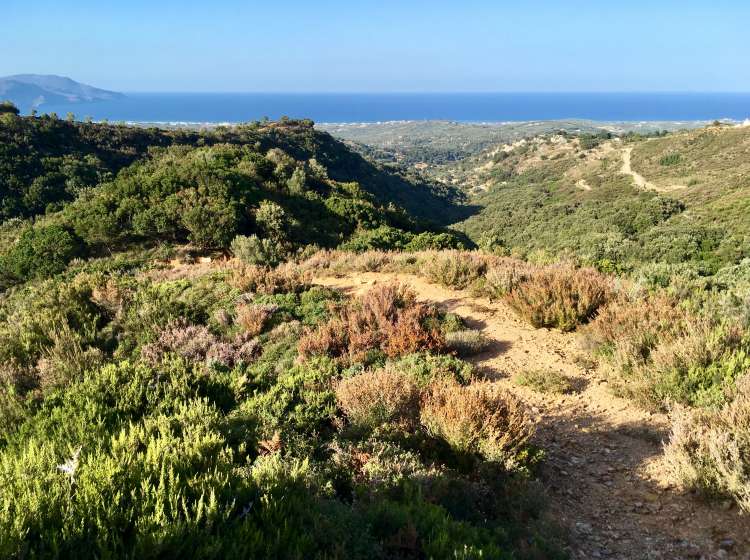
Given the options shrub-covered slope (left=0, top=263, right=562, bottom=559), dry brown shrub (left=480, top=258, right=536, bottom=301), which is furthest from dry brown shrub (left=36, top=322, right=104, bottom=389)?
dry brown shrub (left=480, top=258, right=536, bottom=301)

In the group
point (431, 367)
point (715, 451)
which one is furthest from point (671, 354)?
point (431, 367)

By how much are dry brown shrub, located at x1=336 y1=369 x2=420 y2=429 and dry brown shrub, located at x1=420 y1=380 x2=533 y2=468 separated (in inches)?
10.6

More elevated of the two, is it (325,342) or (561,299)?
(561,299)

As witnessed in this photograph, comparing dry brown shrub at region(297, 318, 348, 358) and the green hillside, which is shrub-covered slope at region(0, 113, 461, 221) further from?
dry brown shrub at region(297, 318, 348, 358)

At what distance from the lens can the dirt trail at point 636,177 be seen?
51.5 meters

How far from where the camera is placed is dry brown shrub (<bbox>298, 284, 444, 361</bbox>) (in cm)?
629

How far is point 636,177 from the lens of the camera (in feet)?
201

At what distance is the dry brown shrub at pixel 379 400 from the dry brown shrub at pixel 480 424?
0.89 ft

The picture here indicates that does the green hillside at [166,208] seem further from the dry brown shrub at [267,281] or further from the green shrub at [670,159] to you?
the green shrub at [670,159]

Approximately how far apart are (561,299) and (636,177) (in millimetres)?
64810

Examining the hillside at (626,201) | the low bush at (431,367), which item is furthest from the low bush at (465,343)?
the hillside at (626,201)

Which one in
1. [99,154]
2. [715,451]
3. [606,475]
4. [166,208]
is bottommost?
[606,475]

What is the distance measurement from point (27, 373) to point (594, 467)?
7.35 meters

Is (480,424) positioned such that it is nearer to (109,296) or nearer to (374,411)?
(374,411)
